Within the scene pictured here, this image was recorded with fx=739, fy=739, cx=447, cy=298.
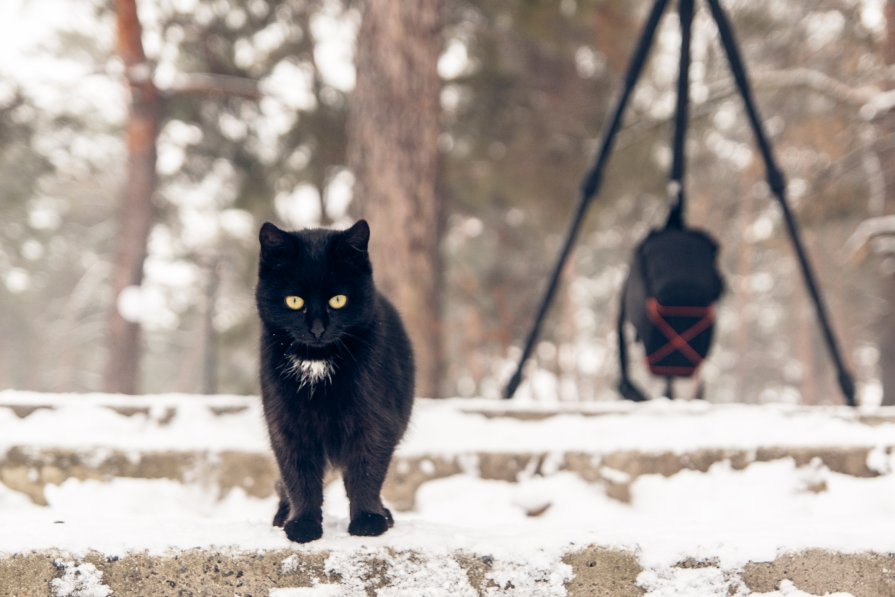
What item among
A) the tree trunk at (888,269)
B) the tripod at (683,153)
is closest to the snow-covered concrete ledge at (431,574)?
the tripod at (683,153)

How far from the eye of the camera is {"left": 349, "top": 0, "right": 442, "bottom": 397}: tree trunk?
4.54m

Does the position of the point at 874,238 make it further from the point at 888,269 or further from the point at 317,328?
the point at 317,328

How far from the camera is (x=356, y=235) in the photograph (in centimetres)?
196

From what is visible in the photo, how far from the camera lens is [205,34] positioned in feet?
32.0

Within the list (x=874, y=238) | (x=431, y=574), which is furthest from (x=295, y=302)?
(x=874, y=238)

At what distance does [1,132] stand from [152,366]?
24624 mm

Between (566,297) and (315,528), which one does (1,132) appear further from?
(566,297)

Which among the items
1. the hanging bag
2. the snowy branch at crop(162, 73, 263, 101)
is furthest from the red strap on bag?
the snowy branch at crop(162, 73, 263, 101)

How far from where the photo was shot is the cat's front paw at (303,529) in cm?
179

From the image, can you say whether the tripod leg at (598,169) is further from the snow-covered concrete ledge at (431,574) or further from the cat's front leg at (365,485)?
the snow-covered concrete ledge at (431,574)

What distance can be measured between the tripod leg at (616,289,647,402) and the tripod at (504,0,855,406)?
47 centimetres

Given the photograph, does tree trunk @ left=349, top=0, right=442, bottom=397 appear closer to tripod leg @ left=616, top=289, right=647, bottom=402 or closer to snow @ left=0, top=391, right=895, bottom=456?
snow @ left=0, top=391, right=895, bottom=456

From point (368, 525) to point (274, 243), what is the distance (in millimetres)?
771

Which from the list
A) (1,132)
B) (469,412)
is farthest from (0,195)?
(469,412)
